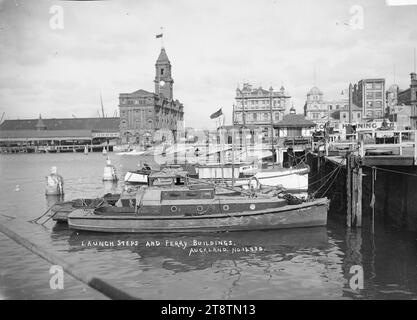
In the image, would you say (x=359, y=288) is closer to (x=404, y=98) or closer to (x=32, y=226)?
(x=32, y=226)

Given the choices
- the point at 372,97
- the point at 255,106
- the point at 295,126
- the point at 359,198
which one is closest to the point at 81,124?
the point at 255,106

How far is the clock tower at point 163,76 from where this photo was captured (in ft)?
520

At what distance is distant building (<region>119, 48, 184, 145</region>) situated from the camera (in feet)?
484

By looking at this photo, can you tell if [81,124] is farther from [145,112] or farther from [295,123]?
[295,123]

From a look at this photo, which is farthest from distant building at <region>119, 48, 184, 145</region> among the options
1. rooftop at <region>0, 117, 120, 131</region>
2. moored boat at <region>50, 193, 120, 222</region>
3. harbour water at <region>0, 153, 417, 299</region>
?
harbour water at <region>0, 153, 417, 299</region>

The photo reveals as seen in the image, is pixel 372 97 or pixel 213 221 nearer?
pixel 213 221

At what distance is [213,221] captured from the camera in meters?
20.3

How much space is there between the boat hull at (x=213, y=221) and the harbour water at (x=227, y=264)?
0.36m

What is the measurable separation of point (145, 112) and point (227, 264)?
135940mm

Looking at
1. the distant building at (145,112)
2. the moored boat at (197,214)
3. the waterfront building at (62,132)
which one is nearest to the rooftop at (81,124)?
the waterfront building at (62,132)

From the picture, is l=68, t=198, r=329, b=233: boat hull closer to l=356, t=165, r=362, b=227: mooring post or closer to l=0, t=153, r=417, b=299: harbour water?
l=0, t=153, r=417, b=299: harbour water

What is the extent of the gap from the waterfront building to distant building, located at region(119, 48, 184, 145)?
14.5 metres

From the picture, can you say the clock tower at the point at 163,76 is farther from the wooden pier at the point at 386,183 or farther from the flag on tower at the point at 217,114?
the wooden pier at the point at 386,183
